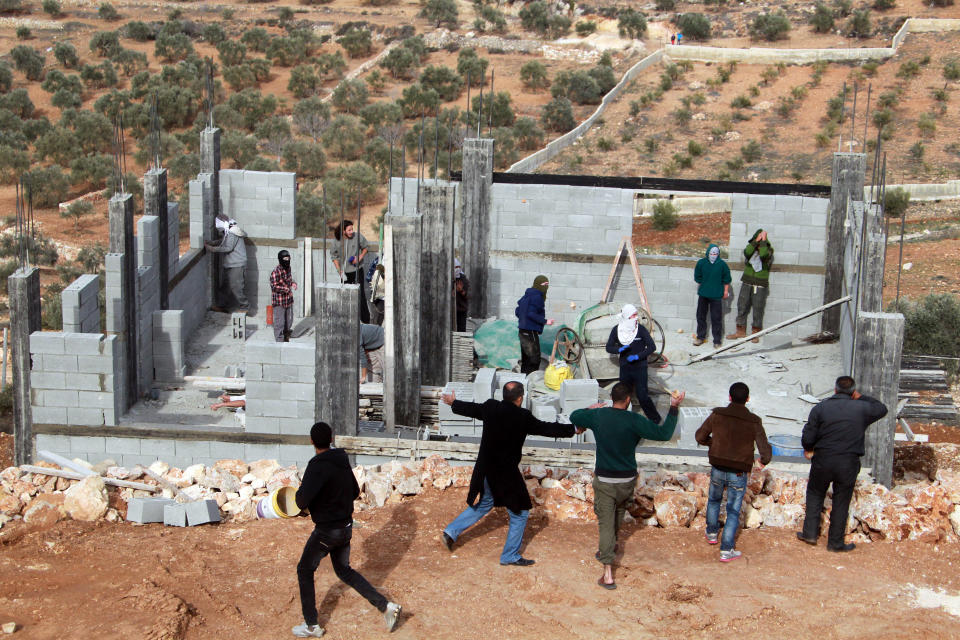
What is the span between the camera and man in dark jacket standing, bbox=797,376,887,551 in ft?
30.9

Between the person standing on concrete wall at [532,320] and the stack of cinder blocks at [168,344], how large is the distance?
411cm

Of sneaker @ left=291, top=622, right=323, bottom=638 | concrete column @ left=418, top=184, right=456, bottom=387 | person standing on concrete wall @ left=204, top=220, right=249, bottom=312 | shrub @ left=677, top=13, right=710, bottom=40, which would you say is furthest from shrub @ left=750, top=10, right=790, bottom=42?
sneaker @ left=291, top=622, right=323, bottom=638

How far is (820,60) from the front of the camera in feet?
160

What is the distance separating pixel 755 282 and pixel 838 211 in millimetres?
1534

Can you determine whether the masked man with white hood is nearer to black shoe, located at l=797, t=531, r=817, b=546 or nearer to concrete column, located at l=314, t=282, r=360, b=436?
concrete column, located at l=314, t=282, r=360, b=436

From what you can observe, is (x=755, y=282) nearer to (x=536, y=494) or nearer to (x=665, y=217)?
(x=536, y=494)

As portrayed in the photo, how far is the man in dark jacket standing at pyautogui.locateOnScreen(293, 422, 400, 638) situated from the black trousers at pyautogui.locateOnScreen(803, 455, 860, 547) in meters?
3.77

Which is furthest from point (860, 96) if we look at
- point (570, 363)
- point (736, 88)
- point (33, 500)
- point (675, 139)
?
point (33, 500)

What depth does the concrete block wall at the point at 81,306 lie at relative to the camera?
38.4 feet

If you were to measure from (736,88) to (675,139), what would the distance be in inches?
258

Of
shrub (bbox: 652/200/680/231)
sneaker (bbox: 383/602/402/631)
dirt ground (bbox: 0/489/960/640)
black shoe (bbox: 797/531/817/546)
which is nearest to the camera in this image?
sneaker (bbox: 383/602/402/631)

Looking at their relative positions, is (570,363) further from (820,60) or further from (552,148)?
(820,60)

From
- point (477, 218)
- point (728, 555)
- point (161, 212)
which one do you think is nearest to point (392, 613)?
point (728, 555)

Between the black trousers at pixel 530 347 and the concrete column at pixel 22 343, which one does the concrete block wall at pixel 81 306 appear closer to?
the concrete column at pixel 22 343
